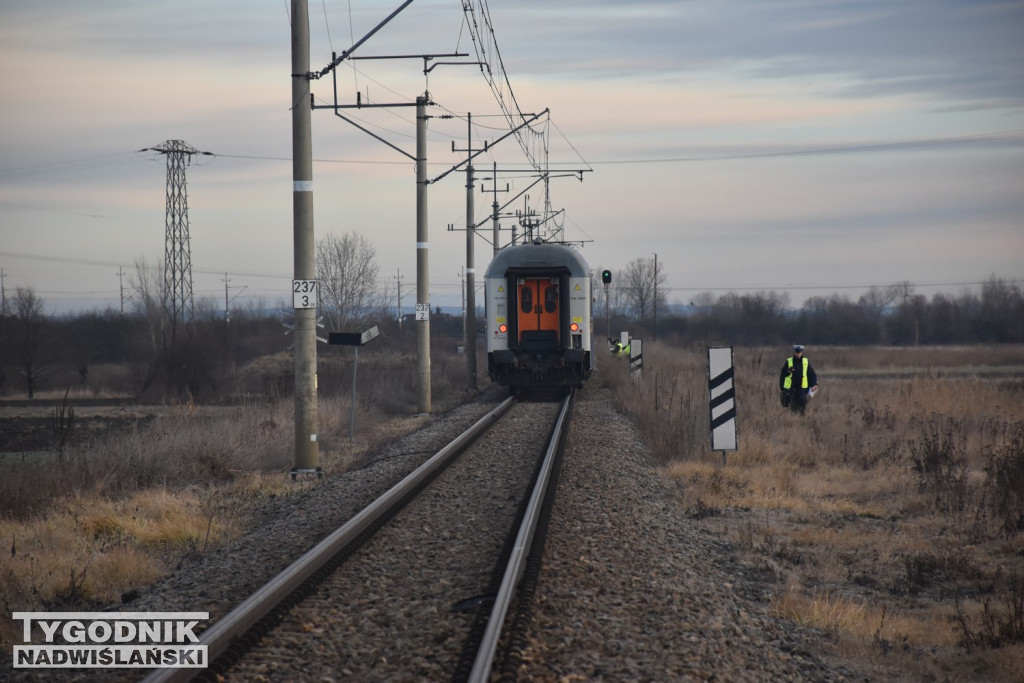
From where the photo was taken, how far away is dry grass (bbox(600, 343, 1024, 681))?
6.38m

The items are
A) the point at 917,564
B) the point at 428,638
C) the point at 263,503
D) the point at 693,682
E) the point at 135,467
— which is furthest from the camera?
the point at 135,467

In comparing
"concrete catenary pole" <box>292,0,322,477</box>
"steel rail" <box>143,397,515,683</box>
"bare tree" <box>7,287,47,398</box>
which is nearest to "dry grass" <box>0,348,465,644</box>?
"concrete catenary pole" <box>292,0,322,477</box>

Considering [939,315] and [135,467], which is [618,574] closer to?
[135,467]

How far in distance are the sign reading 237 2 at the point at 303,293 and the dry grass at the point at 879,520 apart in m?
5.35

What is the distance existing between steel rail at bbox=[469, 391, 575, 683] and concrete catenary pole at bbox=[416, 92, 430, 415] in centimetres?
1144

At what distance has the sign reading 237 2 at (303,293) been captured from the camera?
1334 cm

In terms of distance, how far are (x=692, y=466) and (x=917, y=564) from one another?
521cm

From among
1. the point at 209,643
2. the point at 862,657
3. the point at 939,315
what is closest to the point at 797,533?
the point at 862,657

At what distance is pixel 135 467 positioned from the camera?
12.9m

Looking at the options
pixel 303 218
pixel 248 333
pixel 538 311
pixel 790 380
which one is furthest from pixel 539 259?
pixel 248 333

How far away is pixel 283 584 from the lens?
656cm

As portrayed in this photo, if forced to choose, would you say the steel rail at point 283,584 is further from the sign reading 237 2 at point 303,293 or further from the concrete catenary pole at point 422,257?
the concrete catenary pole at point 422,257

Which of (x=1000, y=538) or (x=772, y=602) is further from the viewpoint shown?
(x=1000, y=538)

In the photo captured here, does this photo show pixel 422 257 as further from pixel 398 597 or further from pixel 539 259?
pixel 398 597
